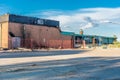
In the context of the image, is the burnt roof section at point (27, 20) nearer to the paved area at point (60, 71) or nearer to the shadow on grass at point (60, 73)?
the paved area at point (60, 71)

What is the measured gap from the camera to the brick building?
180ft

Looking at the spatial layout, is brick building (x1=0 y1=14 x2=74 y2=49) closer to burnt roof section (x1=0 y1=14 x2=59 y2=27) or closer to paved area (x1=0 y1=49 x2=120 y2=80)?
burnt roof section (x1=0 y1=14 x2=59 y2=27)

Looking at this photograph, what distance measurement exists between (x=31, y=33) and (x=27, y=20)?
2840 millimetres

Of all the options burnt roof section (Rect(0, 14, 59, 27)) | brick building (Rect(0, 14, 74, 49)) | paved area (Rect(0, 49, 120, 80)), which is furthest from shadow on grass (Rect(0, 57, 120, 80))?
burnt roof section (Rect(0, 14, 59, 27))

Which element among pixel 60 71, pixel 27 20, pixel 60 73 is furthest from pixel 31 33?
pixel 60 73

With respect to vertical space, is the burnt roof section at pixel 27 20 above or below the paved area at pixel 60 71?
above

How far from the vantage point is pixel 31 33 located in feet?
195

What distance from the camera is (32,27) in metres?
59.8

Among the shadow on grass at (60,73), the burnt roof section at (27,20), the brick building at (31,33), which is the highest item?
the burnt roof section at (27,20)

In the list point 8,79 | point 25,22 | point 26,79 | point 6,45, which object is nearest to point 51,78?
point 26,79

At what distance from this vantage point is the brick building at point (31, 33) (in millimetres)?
54938

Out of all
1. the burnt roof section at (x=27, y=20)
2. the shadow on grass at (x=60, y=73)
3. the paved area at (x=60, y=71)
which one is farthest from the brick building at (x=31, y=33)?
the shadow on grass at (x=60, y=73)

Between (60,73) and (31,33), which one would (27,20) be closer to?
(31,33)

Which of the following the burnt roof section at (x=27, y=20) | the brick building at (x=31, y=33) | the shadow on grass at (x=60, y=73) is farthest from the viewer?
the burnt roof section at (x=27, y=20)
